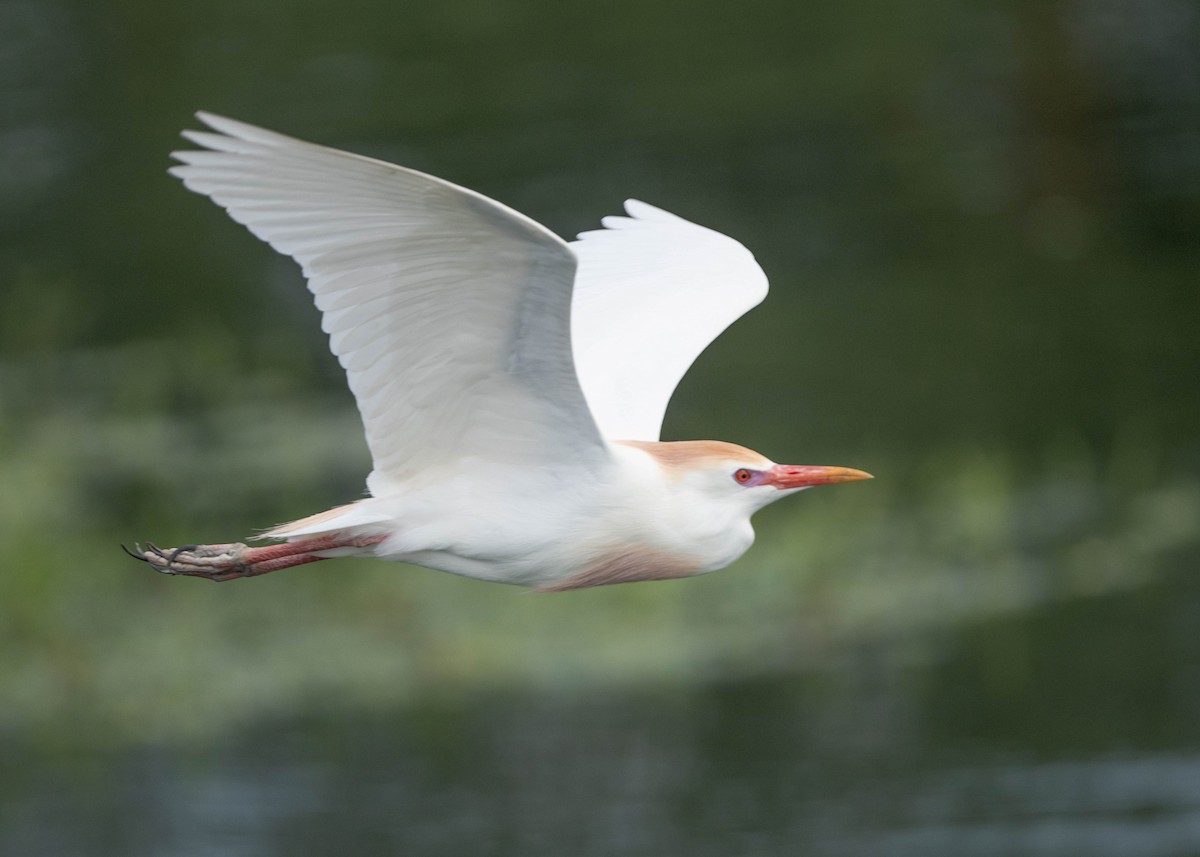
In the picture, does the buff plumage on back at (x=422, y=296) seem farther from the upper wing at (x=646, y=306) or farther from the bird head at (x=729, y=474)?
the upper wing at (x=646, y=306)

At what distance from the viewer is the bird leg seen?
4.59 metres

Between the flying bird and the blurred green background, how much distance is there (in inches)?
158

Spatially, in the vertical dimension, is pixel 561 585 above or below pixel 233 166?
below

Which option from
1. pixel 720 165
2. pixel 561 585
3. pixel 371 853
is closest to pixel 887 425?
pixel 720 165

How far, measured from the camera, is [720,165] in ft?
41.8

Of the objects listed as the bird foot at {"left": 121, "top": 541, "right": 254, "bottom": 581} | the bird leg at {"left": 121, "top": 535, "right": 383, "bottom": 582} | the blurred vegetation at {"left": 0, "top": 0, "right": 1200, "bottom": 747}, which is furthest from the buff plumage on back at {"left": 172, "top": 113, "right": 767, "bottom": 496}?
the blurred vegetation at {"left": 0, "top": 0, "right": 1200, "bottom": 747}

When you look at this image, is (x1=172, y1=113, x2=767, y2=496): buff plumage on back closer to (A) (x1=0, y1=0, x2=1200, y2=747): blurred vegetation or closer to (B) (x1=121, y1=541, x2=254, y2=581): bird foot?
(B) (x1=121, y1=541, x2=254, y2=581): bird foot

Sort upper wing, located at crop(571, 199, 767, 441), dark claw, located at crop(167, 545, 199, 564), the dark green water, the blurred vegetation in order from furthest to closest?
the blurred vegetation → the dark green water → upper wing, located at crop(571, 199, 767, 441) → dark claw, located at crop(167, 545, 199, 564)

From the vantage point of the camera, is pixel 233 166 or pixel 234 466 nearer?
pixel 233 166

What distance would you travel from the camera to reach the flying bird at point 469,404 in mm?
4008

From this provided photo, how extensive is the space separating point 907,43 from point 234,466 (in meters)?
6.33

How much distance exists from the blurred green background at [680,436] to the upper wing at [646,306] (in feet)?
11.6

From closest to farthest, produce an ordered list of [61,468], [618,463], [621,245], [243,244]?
[618,463], [621,245], [61,468], [243,244]

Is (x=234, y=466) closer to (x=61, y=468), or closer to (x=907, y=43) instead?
(x=61, y=468)
